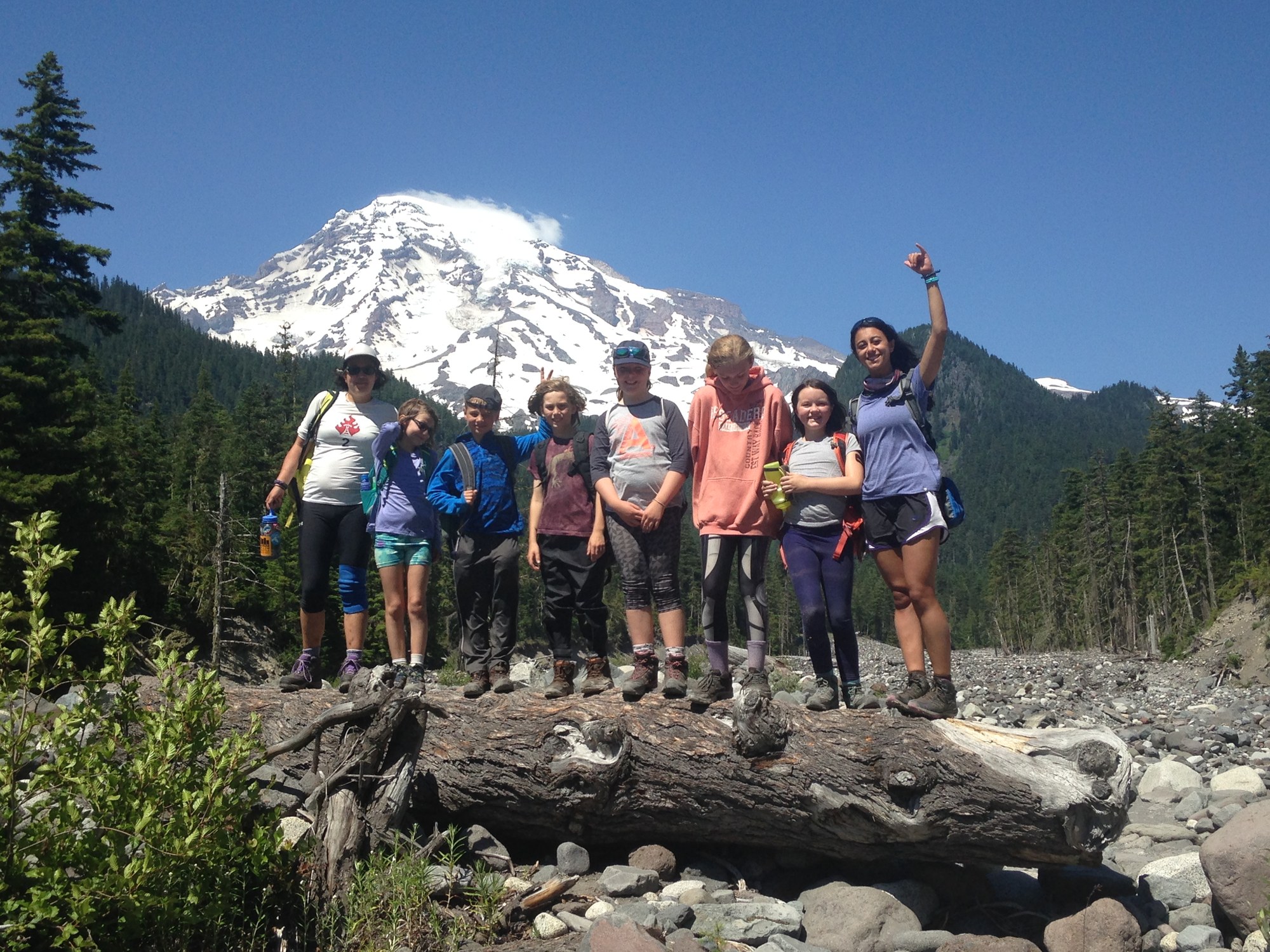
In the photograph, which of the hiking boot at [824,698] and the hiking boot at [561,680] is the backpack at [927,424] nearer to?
the hiking boot at [824,698]

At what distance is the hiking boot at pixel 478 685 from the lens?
5.87m

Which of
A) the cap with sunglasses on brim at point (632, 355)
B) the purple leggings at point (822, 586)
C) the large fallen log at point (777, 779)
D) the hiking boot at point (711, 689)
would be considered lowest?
the large fallen log at point (777, 779)

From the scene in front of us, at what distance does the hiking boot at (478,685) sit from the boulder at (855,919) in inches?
96.5

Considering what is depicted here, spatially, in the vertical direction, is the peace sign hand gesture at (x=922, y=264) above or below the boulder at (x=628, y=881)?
above

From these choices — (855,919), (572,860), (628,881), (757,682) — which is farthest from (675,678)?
(855,919)

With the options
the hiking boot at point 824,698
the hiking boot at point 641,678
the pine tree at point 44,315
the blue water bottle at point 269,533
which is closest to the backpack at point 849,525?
the hiking boot at point 824,698

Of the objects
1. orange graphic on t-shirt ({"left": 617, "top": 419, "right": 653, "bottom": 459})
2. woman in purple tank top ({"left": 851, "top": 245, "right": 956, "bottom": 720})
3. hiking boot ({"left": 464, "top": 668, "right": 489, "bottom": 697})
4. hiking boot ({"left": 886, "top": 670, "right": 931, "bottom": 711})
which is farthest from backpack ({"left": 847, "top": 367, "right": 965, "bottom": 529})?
hiking boot ({"left": 464, "top": 668, "right": 489, "bottom": 697})

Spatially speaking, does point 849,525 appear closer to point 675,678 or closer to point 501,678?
point 675,678

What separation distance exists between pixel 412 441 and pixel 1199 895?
605 cm

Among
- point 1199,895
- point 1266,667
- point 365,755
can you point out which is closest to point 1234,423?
point 1266,667

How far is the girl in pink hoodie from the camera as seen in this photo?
5.40 meters

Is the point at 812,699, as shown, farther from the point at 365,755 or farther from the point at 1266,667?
the point at 1266,667

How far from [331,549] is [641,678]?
8.73ft

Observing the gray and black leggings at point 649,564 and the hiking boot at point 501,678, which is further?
the hiking boot at point 501,678
